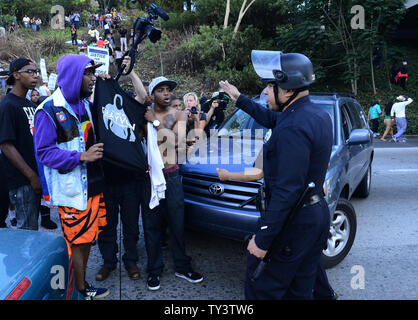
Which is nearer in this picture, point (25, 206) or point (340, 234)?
point (25, 206)

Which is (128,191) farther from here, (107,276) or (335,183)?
(335,183)

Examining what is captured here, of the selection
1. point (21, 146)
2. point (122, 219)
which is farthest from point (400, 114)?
point (21, 146)

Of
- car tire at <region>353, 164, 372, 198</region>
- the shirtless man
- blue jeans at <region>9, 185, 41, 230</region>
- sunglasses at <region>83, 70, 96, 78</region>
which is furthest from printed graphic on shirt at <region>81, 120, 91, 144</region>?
car tire at <region>353, 164, 372, 198</region>

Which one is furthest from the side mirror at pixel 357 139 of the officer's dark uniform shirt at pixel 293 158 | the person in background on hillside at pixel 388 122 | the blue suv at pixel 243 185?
the person in background on hillside at pixel 388 122

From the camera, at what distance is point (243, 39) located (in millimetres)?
17953

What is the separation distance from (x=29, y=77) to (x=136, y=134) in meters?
1.19

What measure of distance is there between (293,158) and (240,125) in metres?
2.99

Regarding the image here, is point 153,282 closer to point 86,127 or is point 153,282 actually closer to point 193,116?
point 86,127

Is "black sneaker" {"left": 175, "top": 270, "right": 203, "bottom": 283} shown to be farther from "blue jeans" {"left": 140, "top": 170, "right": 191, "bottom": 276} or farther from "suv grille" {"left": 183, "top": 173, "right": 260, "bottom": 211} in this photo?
"suv grille" {"left": 183, "top": 173, "right": 260, "bottom": 211}

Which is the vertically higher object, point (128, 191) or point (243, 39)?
point (243, 39)

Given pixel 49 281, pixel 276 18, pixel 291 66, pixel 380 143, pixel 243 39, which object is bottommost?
pixel 380 143

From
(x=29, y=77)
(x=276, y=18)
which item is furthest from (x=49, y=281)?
(x=276, y=18)

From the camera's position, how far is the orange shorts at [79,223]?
9.37 feet

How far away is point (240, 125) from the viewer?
500 cm
